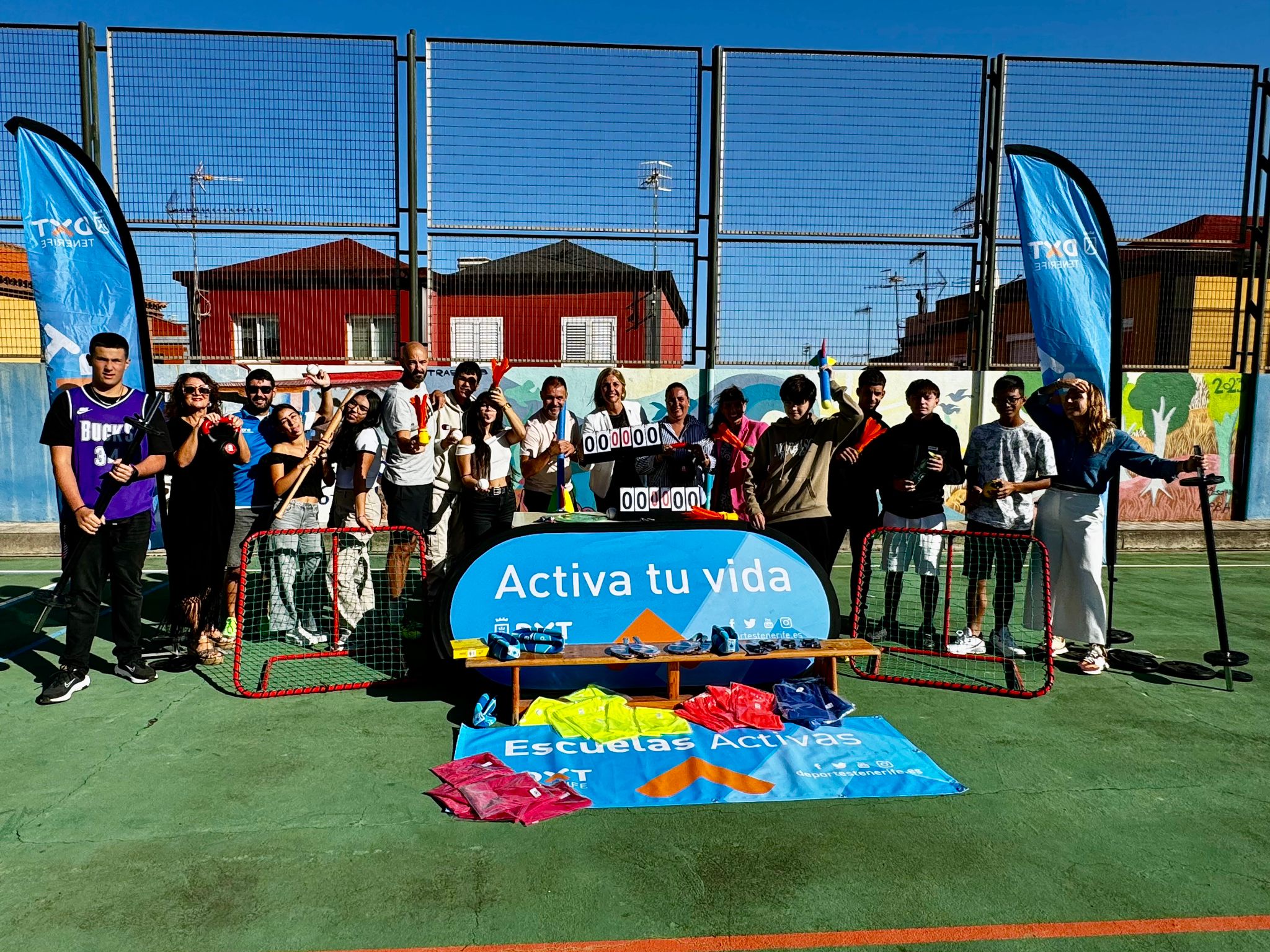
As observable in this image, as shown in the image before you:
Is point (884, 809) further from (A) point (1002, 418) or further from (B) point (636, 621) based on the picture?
(A) point (1002, 418)

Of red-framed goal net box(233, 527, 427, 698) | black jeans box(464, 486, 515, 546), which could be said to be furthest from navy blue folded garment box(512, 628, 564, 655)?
black jeans box(464, 486, 515, 546)

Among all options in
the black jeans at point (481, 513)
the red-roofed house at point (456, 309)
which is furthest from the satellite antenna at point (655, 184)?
the black jeans at point (481, 513)

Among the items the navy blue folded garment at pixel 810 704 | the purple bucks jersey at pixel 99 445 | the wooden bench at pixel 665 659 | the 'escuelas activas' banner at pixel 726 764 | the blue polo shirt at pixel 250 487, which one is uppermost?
the purple bucks jersey at pixel 99 445

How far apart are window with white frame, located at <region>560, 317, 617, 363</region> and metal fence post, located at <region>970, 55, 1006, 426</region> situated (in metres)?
5.47

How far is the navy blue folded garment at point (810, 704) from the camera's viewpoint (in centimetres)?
518

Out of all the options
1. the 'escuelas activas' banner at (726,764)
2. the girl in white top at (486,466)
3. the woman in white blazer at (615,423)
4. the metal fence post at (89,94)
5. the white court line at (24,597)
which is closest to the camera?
the 'escuelas activas' banner at (726,764)

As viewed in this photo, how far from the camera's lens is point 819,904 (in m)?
3.30

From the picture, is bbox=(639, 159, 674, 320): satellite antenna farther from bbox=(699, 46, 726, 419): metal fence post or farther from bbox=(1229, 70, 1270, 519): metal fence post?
bbox=(1229, 70, 1270, 519): metal fence post

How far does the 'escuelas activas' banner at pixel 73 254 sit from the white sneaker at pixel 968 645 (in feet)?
25.5

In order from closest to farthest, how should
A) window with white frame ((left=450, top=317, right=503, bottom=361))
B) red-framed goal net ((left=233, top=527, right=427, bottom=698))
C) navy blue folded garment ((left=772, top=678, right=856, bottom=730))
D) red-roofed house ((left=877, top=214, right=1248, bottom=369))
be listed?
navy blue folded garment ((left=772, top=678, right=856, bottom=730))
red-framed goal net ((left=233, top=527, right=427, bottom=698))
window with white frame ((left=450, top=317, right=503, bottom=361))
red-roofed house ((left=877, top=214, right=1248, bottom=369))

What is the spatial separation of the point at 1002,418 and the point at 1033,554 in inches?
42.2

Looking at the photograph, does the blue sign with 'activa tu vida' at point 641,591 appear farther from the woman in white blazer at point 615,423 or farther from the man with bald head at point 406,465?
the man with bald head at point 406,465

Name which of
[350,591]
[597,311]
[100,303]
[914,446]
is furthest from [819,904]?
[597,311]

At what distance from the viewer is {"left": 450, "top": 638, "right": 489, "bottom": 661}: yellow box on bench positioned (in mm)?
5152
